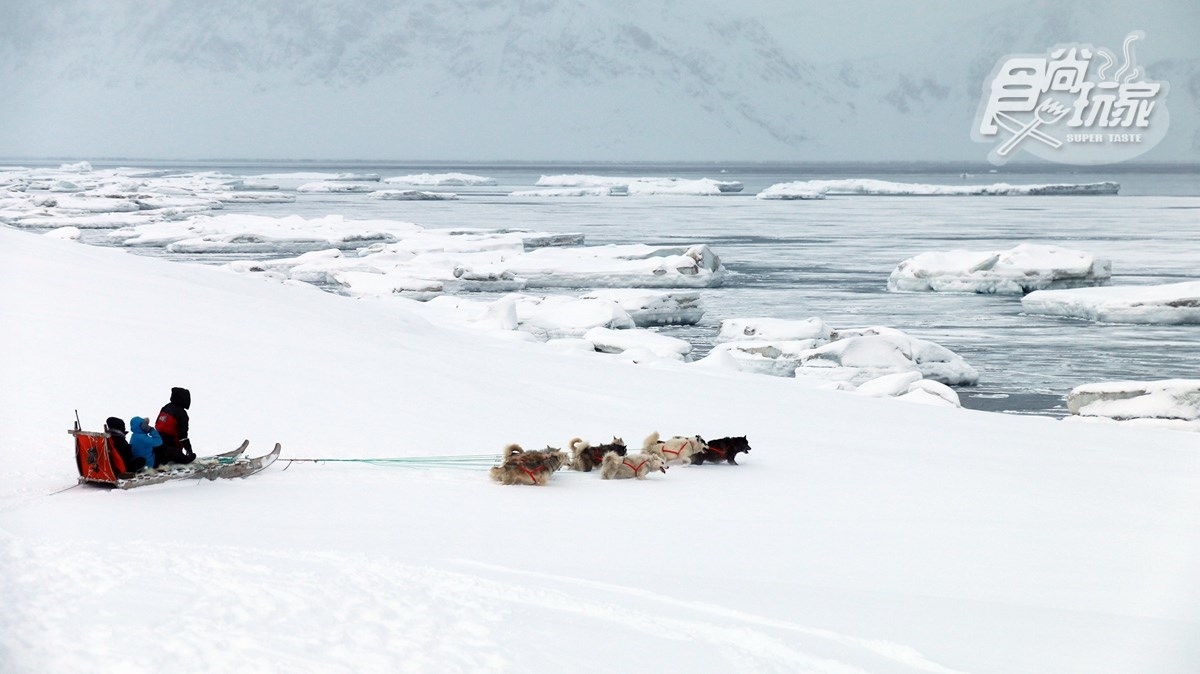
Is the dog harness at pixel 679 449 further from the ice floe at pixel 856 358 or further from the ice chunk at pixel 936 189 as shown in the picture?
the ice chunk at pixel 936 189

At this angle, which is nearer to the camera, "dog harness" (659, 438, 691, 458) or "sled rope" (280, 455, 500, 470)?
"sled rope" (280, 455, 500, 470)

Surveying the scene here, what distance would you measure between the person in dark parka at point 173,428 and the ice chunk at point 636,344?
31.2 ft

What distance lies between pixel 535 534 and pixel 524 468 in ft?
2.99

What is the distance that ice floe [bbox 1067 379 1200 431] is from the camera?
443 inches

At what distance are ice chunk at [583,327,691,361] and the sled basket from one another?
390 inches

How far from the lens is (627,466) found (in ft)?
20.0

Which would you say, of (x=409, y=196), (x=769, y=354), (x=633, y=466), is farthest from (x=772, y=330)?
(x=409, y=196)

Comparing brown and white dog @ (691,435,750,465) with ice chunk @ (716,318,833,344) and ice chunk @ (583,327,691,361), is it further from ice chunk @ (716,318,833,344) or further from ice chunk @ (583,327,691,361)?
ice chunk @ (716,318,833,344)

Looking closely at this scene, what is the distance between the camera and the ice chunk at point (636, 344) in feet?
49.2

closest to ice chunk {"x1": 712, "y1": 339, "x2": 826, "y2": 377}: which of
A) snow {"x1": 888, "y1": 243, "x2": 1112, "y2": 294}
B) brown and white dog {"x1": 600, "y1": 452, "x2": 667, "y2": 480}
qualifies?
brown and white dog {"x1": 600, "y1": 452, "x2": 667, "y2": 480}

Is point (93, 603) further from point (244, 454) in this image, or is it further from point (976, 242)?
point (976, 242)

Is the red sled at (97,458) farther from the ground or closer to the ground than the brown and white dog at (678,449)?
farther from the ground

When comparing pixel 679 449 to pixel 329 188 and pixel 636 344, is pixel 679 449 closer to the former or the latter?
pixel 636 344

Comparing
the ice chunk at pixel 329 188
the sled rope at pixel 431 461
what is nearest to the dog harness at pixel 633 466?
the sled rope at pixel 431 461
